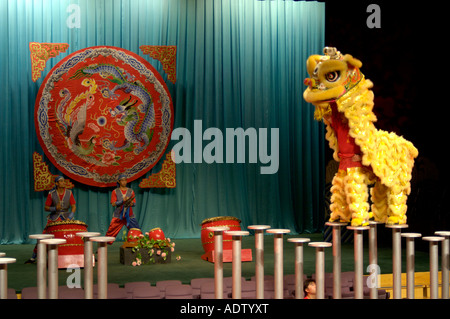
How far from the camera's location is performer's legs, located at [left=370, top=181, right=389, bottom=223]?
5039 mm

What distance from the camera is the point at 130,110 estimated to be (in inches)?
297

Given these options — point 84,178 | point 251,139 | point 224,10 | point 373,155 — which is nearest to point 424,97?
point 373,155

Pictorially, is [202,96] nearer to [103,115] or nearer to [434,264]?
[103,115]

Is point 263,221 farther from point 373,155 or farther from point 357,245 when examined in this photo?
point 357,245

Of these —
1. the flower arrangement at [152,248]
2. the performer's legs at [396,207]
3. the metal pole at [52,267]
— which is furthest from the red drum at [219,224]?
the metal pole at [52,267]

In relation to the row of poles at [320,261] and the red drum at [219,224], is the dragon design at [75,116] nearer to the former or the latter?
the red drum at [219,224]

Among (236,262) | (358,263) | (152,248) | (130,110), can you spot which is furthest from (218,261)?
(130,110)

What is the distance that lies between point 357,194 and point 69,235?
255 cm

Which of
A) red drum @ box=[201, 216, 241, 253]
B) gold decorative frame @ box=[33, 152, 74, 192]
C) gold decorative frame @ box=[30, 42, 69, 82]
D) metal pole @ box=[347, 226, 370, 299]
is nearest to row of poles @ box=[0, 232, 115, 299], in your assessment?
metal pole @ box=[347, 226, 370, 299]

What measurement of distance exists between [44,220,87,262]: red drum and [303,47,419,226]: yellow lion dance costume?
226 cm

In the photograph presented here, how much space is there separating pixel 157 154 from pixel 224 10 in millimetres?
2001

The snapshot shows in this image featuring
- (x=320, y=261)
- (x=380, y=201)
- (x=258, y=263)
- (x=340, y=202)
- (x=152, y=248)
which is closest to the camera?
(x=320, y=261)

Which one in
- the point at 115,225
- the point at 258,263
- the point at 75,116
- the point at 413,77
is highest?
the point at 413,77

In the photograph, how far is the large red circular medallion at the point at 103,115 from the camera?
7.32 metres
